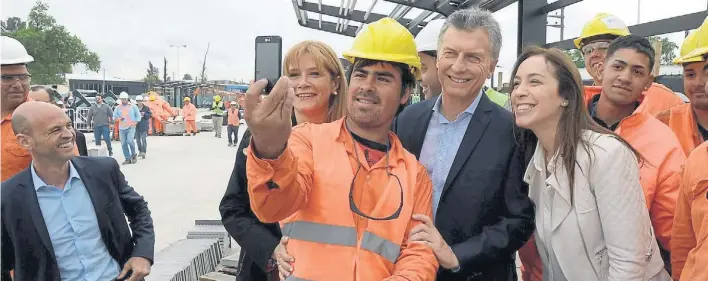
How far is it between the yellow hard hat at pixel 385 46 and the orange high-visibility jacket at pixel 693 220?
3.38ft

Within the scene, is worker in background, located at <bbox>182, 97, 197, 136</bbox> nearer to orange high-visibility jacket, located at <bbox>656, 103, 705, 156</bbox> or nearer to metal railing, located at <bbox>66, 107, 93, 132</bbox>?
metal railing, located at <bbox>66, 107, 93, 132</bbox>

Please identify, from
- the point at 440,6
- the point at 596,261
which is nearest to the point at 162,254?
the point at 596,261

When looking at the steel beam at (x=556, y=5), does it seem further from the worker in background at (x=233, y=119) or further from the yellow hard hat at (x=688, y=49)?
the worker in background at (x=233, y=119)

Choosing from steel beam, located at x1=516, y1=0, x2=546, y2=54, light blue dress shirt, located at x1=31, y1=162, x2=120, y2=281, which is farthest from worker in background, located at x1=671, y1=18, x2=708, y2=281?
steel beam, located at x1=516, y1=0, x2=546, y2=54

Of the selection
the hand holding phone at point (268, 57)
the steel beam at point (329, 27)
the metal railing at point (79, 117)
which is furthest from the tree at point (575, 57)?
the metal railing at point (79, 117)

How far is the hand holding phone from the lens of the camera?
5.63ft

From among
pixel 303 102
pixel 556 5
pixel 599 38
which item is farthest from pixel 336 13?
pixel 303 102

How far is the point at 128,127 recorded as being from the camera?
40.4 feet

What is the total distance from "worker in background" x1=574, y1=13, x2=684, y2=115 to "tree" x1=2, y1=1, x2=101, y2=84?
44.4 metres

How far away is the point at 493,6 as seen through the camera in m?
6.34

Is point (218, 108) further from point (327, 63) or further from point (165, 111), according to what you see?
point (327, 63)

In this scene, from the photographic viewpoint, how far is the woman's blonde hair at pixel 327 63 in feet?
8.46

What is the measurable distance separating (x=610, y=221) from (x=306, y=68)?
1.47 m

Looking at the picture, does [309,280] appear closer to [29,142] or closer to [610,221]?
[610,221]
